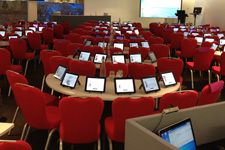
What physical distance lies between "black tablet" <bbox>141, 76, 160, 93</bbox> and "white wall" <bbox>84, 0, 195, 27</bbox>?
1769 centimetres

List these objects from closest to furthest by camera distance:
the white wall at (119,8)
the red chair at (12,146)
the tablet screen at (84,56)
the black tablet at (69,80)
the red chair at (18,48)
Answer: the red chair at (12,146)
the black tablet at (69,80)
the tablet screen at (84,56)
the red chair at (18,48)
the white wall at (119,8)

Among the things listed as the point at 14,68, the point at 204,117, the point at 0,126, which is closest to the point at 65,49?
the point at 14,68

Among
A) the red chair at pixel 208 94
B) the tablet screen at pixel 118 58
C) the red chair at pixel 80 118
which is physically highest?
the tablet screen at pixel 118 58

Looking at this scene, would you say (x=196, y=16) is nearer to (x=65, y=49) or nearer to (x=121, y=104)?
(x=65, y=49)

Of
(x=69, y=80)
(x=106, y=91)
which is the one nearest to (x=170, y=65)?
(x=106, y=91)

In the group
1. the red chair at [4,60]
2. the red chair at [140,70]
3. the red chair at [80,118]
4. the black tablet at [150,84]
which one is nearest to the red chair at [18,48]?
the red chair at [4,60]

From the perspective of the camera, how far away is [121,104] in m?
3.49

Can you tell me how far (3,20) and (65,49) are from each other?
364 inches

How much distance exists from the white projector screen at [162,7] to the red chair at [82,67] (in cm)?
1693

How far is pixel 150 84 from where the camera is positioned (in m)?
4.25

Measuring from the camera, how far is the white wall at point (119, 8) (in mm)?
21641

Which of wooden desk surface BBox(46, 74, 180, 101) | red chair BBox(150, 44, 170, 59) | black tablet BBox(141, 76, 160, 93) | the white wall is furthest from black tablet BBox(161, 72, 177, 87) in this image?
the white wall

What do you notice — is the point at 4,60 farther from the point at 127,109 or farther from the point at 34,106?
the point at 127,109

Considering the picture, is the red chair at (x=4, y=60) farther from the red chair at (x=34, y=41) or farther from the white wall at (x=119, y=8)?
the white wall at (x=119, y=8)
